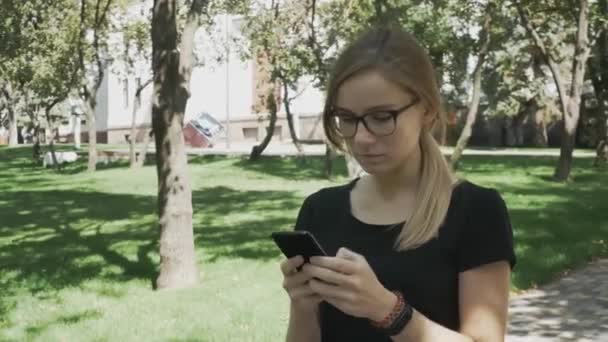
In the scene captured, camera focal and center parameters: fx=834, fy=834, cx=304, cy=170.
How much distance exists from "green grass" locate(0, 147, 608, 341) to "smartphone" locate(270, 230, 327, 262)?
→ 464 centimetres

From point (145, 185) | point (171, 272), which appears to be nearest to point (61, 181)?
point (145, 185)

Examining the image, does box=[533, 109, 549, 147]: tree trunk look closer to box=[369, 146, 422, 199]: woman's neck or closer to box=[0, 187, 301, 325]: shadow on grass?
box=[0, 187, 301, 325]: shadow on grass

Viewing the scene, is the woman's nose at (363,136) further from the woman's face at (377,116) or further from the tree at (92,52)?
the tree at (92,52)

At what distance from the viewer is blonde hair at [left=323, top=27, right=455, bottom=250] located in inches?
78.0

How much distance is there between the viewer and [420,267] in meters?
1.97

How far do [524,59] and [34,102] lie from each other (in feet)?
67.4

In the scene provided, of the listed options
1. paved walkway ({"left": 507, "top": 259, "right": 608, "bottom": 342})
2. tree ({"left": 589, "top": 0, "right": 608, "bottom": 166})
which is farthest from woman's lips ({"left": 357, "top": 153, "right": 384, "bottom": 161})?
tree ({"left": 589, "top": 0, "right": 608, "bottom": 166})

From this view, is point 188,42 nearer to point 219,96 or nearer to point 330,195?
point 330,195

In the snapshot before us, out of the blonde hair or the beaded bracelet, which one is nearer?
the beaded bracelet

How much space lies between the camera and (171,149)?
844 centimetres

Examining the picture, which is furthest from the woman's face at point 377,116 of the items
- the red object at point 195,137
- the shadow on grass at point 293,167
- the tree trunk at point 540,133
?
the red object at point 195,137

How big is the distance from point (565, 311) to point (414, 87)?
5.95 m

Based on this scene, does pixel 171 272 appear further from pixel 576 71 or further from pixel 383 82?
pixel 576 71

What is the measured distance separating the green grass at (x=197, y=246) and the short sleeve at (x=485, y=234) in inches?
178
